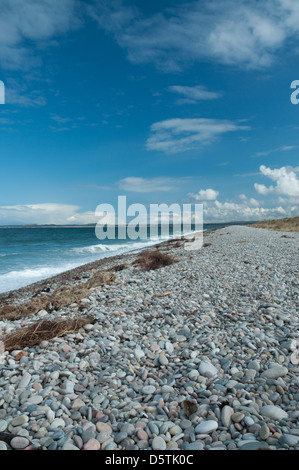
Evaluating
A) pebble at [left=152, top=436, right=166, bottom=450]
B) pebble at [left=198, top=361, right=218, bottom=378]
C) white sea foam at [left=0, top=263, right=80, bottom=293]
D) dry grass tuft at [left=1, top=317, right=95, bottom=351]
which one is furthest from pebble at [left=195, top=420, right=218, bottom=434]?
white sea foam at [left=0, top=263, right=80, bottom=293]

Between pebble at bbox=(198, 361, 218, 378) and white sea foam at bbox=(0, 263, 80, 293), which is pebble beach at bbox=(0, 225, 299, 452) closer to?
pebble at bbox=(198, 361, 218, 378)

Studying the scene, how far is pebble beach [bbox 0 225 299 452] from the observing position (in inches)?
110

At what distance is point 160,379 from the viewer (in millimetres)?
3822

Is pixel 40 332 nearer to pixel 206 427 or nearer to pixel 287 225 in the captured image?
pixel 206 427

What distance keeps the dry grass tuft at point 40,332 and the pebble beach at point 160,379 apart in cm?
16

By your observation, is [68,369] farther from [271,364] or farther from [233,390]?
[271,364]

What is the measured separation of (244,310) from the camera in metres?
6.11

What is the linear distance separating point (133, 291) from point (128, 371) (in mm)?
4339

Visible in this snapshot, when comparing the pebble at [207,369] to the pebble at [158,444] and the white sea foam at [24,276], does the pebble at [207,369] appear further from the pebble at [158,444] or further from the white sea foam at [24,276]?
the white sea foam at [24,276]

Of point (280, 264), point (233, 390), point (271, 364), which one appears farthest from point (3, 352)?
point (280, 264)

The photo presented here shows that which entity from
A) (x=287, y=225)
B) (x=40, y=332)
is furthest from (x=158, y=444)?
(x=287, y=225)

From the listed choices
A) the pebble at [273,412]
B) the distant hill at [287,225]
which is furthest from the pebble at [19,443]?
the distant hill at [287,225]

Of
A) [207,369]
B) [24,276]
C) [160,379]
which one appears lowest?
[24,276]

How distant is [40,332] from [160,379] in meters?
2.66
